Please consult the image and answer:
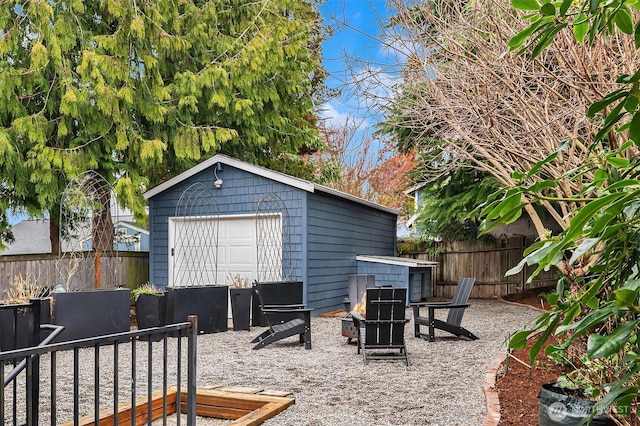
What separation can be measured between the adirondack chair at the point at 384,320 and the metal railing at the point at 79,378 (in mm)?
2160

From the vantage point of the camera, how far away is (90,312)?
727 centimetres

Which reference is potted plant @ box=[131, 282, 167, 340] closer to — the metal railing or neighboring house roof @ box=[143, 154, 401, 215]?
the metal railing

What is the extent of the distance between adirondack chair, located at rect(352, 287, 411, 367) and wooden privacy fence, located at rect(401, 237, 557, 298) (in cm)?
866

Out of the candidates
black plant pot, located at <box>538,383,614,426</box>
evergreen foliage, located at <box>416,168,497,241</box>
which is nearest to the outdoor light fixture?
evergreen foliage, located at <box>416,168,497,241</box>

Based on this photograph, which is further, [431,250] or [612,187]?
[431,250]

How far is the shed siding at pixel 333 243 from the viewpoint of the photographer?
10.9 meters

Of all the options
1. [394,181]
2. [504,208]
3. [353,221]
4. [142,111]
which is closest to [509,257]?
[353,221]

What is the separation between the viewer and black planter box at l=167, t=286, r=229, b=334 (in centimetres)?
849

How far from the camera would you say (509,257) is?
1476cm

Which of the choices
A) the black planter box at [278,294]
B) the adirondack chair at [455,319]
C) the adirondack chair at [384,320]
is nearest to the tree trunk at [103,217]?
the black planter box at [278,294]

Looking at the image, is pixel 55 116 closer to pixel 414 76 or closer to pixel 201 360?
pixel 201 360

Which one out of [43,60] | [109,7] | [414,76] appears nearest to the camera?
[414,76]

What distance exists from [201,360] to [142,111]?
21.0 feet

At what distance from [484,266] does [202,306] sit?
29.3 ft
